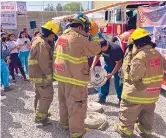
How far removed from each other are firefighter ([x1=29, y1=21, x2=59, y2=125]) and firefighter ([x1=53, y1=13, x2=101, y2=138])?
32 cm

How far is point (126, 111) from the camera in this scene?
→ 390 centimetres

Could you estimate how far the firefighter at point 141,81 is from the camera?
143 inches

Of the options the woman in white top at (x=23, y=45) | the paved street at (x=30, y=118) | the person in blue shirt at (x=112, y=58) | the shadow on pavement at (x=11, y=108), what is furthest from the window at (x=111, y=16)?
the person in blue shirt at (x=112, y=58)

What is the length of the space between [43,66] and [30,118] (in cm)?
125

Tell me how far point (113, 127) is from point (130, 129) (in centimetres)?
52

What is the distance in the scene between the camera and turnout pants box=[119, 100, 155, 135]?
3.87 m

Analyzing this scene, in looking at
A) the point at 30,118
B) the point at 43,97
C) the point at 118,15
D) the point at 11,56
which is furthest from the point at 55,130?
the point at 118,15

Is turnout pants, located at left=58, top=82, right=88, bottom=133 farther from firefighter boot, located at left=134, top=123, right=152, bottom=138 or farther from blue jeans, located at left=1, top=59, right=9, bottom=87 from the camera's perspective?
blue jeans, located at left=1, top=59, right=9, bottom=87

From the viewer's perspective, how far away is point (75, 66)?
145 inches

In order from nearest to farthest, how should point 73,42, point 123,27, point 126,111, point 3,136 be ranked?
point 73,42, point 126,111, point 3,136, point 123,27

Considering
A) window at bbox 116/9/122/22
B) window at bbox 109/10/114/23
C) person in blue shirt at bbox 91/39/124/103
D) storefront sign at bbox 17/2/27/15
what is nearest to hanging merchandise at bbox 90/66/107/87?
person in blue shirt at bbox 91/39/124/103

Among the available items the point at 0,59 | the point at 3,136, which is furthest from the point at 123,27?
the point at 3,136

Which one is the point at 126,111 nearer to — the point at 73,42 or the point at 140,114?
the point at 140,114

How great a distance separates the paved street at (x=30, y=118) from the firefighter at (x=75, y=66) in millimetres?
542
